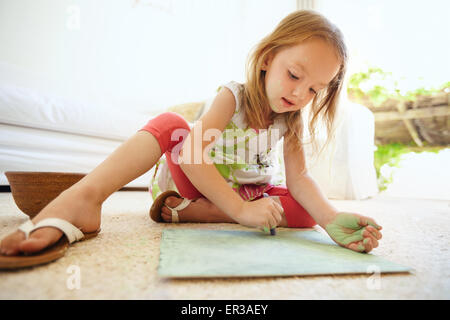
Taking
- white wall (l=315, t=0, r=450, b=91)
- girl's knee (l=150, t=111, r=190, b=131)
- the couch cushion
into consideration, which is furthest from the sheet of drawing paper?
white wall (l=315, t=0, r=450, b=91)

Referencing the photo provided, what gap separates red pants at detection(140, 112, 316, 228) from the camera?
0.71 metres

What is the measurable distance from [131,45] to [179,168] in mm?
2099

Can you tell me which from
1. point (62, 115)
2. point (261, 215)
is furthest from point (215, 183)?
point (62, 115)

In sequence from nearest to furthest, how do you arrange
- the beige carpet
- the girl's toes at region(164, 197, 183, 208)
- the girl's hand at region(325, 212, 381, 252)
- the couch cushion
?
the beige carpet, the girl's hand at region(325, 212, 381, 252), the girl's toes at region(164, 197, 183, 208), the couch cushion

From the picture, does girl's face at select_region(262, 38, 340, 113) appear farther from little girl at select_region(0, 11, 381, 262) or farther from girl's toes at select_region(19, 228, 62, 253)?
girl's toes at select_region(19, 228, 62, 253)

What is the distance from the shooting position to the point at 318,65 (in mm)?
697

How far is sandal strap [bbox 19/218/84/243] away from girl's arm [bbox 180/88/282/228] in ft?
0.84

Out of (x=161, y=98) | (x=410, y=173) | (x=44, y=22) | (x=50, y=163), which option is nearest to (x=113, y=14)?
(x=44, y=22)

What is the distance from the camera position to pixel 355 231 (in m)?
0.65

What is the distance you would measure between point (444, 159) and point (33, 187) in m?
2.43

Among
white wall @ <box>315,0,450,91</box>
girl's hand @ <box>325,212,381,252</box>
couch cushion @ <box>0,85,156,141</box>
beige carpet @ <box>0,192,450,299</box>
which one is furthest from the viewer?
white wall @ <box>315,0,450,91</box>

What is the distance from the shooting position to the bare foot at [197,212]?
801 mm
